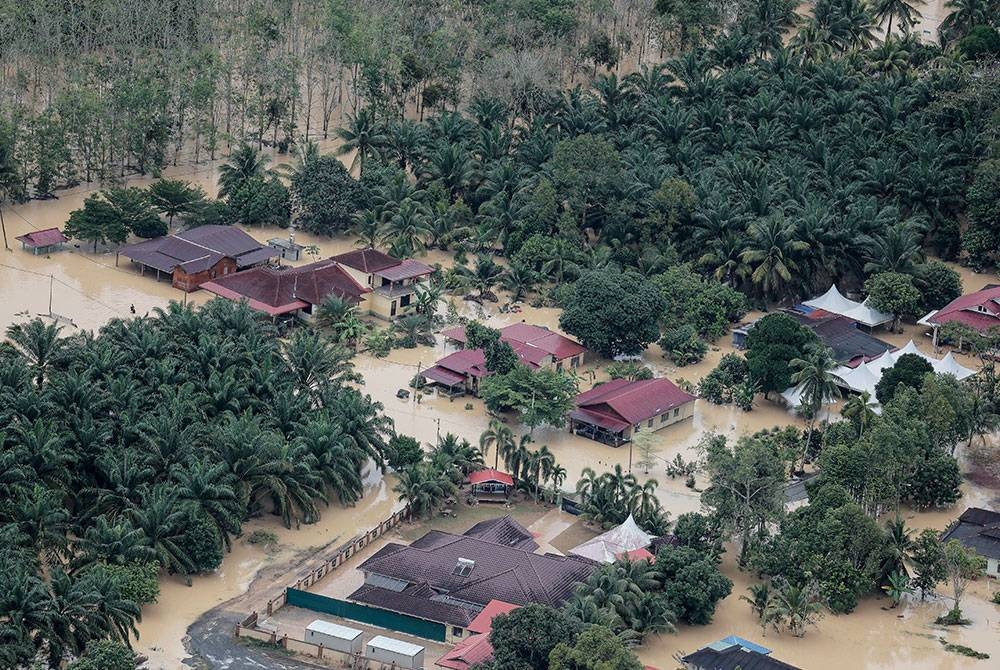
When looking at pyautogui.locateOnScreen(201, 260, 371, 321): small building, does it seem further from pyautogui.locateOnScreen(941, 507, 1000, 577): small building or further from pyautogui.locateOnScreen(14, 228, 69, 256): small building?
pyautogui.locateOnScreen(941, 507, 1000, 577): small building

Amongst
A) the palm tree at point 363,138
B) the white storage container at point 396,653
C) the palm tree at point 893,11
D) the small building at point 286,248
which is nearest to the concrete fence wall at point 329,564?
the white storage container at point 396,653

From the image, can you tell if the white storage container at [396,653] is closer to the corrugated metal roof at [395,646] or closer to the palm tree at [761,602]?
the corrugated metal roof at [395,646]

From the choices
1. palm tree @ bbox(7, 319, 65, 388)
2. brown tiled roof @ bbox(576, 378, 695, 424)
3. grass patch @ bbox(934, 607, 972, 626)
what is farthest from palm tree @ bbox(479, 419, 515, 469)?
grass patch @ bbox(934, 607, 972, 626)

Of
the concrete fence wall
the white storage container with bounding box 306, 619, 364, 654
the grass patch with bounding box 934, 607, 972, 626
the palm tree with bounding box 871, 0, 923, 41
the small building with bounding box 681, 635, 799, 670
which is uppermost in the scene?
the palm tree with bounding box 871, 0, 923, 41

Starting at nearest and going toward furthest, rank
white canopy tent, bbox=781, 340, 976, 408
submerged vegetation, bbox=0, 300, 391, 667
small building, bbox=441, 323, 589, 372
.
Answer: submerged vegetation, bbox=0, 300, 391, 667 < white canopy tent, bbox=781, 340, 976, 408 < small building, bbox=441, 323, 589, 372

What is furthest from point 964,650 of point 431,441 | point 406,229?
point 406,229

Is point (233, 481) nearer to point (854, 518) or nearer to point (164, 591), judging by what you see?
point (164, 591)
